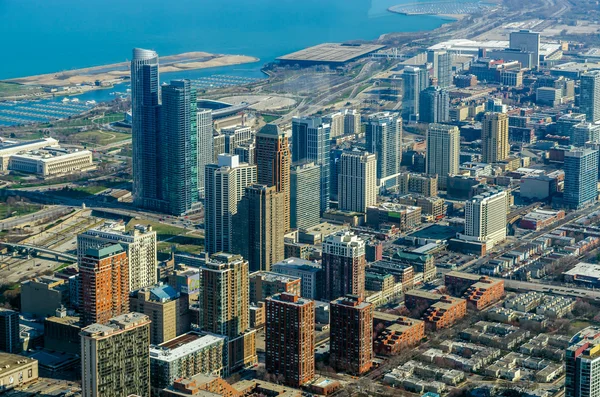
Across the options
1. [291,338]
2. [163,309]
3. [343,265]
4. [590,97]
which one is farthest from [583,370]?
[590,97]

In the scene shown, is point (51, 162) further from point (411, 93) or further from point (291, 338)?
point (291, 338)

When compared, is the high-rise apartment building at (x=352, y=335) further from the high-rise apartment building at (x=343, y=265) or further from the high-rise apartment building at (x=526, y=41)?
the high-rise apartment building at (x=526, y=41)

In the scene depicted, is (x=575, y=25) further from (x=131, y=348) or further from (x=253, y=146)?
(x=131, y=348)

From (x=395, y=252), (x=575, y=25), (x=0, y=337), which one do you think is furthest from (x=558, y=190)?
(x=575, y=25)

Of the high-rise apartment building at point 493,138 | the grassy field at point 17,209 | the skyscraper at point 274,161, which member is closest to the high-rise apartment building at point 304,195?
the skyscraper at point 274,161

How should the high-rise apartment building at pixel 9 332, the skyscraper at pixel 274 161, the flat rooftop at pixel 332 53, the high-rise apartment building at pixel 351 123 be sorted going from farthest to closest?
1. the flat rooftop at pixel 332 53
2. the high-rise apartment building at pixel 351 123
3. the skyscraper at pixel 274 161
4. the high-rise apartment building at pixel 9 332
